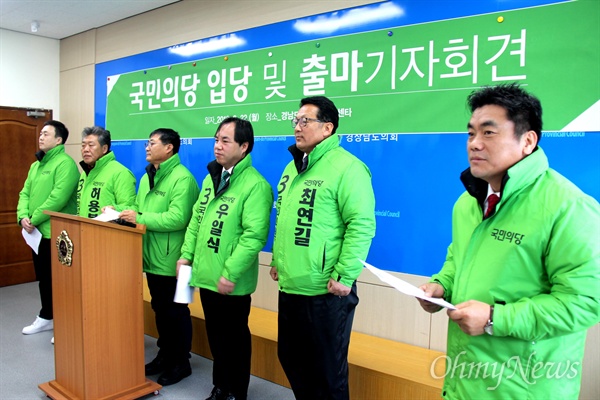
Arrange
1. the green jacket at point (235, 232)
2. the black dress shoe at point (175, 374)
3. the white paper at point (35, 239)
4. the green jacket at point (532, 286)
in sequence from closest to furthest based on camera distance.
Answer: the green jacket at point (532, 286) < the green jacket at point (235, 232) < the black dress shoe at point (175, 374) < the white paper at point (35, 239)

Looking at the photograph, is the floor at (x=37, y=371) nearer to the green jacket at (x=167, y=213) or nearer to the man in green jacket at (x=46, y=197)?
the man in green jacket at (x=46, y=197)

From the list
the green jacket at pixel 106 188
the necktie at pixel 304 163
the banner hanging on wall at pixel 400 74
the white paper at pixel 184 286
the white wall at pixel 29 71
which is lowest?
the white paper at pixel 184 286

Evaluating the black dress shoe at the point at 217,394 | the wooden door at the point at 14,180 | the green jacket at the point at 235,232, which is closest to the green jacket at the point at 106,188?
the green jacket at the point at 235,232

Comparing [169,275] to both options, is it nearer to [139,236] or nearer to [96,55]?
[139,236]

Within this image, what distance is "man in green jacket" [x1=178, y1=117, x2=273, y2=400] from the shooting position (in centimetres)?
228

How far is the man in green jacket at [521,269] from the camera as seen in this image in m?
1.05

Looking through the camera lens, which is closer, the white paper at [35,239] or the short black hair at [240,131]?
the short black hair at [240,131]

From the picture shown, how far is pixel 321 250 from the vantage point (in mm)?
1962

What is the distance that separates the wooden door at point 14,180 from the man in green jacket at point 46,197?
4.94 ft

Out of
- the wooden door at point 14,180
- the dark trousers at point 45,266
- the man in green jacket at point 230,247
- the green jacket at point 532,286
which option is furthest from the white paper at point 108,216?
the wooden door at point 14,180

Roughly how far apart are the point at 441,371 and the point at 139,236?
1.74 m

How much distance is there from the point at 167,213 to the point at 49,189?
151cm

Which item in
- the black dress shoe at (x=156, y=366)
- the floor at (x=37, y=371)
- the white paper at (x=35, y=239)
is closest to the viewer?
the floor at (x=37, y=371)

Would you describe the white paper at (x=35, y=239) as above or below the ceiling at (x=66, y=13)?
below
